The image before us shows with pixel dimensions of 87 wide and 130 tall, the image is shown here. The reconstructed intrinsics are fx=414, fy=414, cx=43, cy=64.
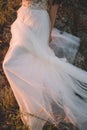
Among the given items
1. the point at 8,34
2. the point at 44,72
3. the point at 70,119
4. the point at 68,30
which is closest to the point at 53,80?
the point at 44,72

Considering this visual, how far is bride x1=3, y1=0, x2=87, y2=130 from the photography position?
3598 millimetres

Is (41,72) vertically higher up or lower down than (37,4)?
lower down

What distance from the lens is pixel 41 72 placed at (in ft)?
11.9

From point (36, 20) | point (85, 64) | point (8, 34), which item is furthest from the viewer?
point (8, 34)

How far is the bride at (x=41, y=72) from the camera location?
360cm

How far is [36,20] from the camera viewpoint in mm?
3609

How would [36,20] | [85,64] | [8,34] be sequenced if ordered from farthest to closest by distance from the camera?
[8,34], [85,64], [36,20]

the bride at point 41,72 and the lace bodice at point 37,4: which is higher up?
the lace bodice at point 37,4

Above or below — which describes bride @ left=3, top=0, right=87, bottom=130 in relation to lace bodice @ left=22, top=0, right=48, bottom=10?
below

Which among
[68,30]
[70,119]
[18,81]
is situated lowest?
[70,119]

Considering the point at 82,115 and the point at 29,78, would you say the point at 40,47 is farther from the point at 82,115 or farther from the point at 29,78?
the point at 82,115

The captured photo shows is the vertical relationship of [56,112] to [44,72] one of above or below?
below

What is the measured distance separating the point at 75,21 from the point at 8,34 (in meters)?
0.80

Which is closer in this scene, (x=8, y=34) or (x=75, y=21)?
(x=75, y=21)
